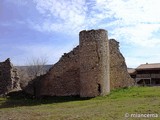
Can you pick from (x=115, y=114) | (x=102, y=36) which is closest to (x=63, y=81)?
(x=102, y=36)

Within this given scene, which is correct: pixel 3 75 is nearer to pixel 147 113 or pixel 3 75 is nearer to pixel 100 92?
pixel 100 92

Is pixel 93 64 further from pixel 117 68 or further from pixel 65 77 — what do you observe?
pixel 117 68

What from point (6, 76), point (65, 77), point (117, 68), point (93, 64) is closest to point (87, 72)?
point (93, 64)

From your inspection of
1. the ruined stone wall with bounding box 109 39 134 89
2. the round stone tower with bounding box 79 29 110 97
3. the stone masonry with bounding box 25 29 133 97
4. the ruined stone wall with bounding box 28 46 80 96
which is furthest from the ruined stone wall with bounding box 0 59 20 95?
the ruined stone wall with bounding box 109 39 134 89

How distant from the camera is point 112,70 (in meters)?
30.1

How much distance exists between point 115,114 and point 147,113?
58.9 inches

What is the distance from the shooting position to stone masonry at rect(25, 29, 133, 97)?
2583 centimetres

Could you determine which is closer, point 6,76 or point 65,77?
point 65,77

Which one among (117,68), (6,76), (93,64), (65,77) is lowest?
(65,77)

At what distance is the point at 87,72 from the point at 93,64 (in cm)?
79

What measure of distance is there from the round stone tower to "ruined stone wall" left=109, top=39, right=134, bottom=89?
3.61 meters

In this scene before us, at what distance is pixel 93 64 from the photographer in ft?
84.9

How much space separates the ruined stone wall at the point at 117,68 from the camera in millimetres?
30045

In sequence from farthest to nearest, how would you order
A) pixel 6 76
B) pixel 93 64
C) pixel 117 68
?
pixel 6 76 → pixel 117 68 → pixel 93 64
